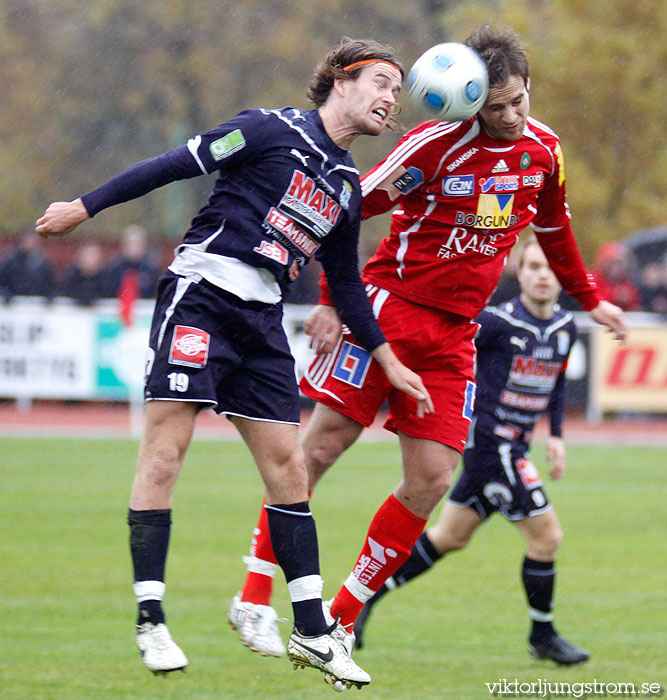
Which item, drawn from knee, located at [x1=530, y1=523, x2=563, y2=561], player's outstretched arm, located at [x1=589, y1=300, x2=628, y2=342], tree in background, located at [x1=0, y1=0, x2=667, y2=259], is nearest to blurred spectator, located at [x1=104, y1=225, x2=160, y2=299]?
tree in background, located at [x1=0, y1=0, x2=667, y2=259]

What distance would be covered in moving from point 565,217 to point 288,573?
2110mm

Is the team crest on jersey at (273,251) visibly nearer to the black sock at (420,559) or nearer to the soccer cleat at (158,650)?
the soccer cleat at (158,650)

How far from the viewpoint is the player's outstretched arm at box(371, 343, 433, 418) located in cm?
521

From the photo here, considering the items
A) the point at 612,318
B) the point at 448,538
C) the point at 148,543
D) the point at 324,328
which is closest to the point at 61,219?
the point at 148,543

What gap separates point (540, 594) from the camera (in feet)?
20.9

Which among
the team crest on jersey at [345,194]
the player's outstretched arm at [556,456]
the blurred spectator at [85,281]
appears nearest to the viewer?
the team crest on jersey at [345,194]

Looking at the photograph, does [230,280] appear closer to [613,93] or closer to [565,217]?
[565,217]

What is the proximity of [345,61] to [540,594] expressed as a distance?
9.40ft

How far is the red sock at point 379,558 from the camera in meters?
5.56

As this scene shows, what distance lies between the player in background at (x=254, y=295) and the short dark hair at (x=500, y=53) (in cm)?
40

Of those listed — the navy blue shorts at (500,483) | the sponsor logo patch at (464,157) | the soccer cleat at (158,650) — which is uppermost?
the sponsor logo patch at (464,157)

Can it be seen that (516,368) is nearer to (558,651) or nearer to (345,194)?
(558,651)

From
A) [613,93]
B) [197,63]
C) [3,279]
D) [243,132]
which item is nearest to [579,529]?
[243,132]


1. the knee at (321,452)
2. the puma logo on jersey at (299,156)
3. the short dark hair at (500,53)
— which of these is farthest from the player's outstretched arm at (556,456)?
the puma logo on jersey at (299,156)
